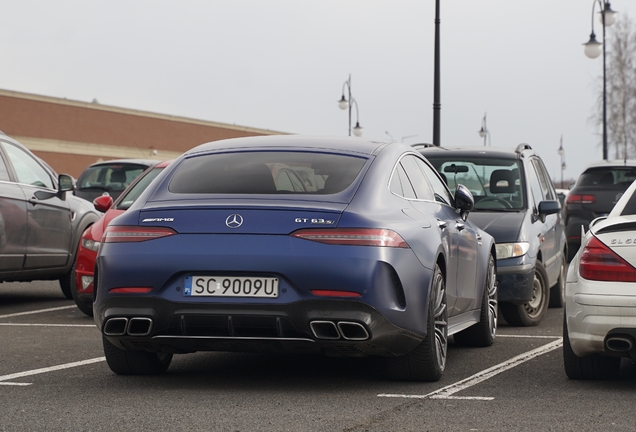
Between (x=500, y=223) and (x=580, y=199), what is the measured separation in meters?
7.76

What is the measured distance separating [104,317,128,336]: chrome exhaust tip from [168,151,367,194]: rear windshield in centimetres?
86

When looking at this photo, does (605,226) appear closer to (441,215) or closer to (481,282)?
(441,215)

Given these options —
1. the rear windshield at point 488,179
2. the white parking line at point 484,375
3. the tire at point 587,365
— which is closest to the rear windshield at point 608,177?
the rear windshield at point 488,179

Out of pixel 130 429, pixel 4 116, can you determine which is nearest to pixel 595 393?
pixel 130 429

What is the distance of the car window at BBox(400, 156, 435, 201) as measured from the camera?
7.90m

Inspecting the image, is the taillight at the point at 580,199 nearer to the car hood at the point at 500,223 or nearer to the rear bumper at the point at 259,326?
the car hood at the point at 500,223

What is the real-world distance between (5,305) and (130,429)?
8157mm

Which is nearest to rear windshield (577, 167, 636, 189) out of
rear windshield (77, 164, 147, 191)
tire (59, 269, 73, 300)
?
rear windshield (77, 164, 147, 191)

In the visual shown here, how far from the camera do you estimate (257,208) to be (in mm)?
6672

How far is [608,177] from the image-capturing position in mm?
18562

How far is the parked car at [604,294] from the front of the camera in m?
6.77

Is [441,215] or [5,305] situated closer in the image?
[441,215]

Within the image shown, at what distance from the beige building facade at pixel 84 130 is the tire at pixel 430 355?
44381 mm

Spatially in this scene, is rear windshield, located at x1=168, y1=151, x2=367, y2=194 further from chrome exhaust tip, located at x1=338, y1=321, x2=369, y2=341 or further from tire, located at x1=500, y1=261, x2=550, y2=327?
tire, located at x1=500, y1=261, x2=550, y2=327
